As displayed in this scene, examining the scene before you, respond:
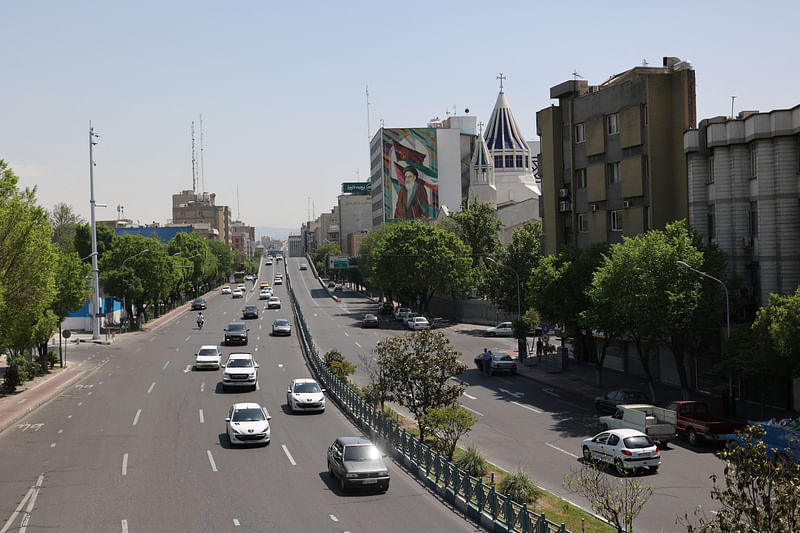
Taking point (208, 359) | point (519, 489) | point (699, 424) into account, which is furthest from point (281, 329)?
point (519, 489)

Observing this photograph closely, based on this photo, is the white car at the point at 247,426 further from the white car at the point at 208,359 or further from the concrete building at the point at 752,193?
the concrete building at the point at 752,193

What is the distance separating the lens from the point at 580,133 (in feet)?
172

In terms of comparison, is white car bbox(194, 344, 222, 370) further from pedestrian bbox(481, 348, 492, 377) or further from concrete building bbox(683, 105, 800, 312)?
concrete building bbox(683, 105, 800, 312)

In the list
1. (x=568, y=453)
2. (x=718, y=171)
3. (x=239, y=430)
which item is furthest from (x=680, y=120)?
(x=239, y=430)

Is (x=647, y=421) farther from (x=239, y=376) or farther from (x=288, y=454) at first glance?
(x=239, y=376)

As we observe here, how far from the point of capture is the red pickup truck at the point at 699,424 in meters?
29.4

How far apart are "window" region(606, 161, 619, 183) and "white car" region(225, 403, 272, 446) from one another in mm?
28998

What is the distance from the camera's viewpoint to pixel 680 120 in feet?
144

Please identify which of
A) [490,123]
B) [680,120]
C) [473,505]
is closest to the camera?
[473,505]

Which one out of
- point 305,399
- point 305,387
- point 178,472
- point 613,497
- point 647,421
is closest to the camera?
point 613,497

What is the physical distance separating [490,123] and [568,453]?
469 ft

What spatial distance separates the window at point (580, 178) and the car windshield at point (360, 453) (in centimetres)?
3388

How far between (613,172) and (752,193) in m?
12.1

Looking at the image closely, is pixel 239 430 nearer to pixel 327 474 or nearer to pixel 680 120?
pixel 327 474
